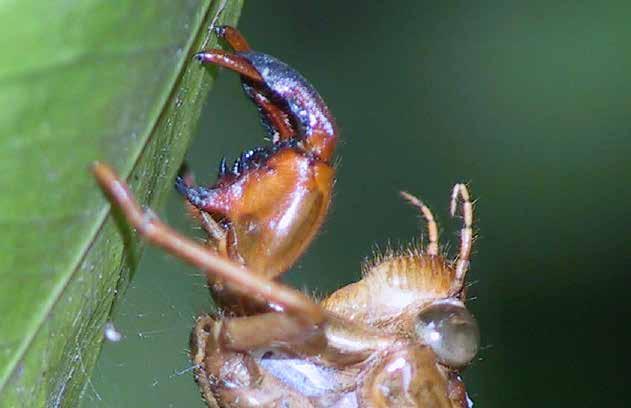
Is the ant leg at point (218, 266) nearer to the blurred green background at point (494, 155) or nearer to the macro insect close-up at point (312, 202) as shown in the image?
the macro insect close-up at point (312, 202)

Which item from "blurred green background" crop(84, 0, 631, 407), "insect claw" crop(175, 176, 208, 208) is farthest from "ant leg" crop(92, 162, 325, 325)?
"blurred green background" crop(84, 0, 631, 407)

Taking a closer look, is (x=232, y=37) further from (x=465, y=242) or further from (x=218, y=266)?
(x=465, y=242)

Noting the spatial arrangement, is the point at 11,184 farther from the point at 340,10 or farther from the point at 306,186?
the point at 340,10

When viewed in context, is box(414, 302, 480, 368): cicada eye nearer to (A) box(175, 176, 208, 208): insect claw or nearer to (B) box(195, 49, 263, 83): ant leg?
(A) box(175, 176, 208, 208): insect claw

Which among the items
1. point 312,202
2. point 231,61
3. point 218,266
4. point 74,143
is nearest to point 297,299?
point 218,266

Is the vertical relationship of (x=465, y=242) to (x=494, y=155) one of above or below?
above

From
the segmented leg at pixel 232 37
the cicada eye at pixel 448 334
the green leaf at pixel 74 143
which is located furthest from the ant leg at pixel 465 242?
the green leaf at pixel 74 143
